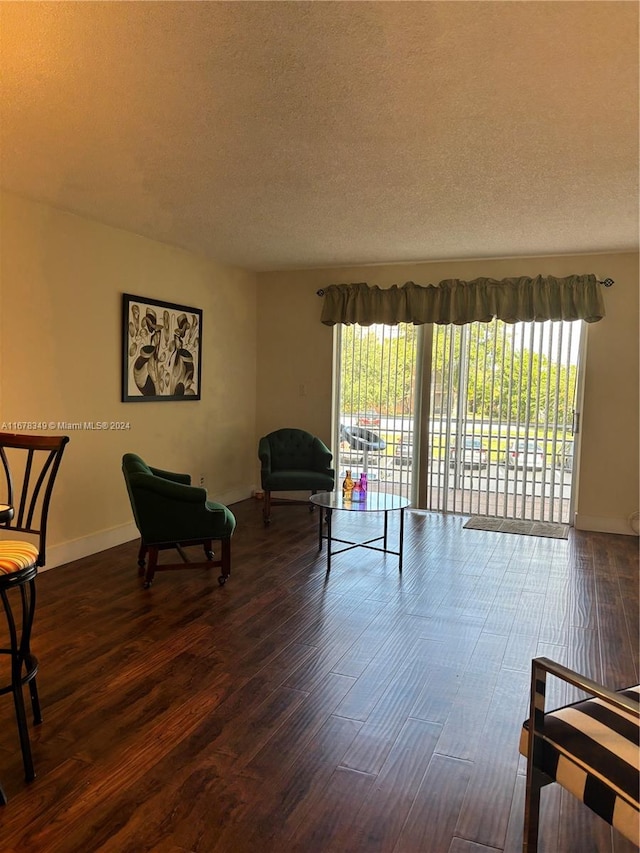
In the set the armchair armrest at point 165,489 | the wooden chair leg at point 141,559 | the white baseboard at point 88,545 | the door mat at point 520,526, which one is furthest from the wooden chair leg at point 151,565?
the door mat at point 520,526

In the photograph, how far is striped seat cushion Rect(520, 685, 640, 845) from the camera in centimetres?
132

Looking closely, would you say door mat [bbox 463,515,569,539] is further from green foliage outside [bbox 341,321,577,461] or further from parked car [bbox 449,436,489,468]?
green foliage outside [bbox 341,321,577,461]

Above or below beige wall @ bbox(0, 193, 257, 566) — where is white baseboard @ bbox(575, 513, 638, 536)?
below

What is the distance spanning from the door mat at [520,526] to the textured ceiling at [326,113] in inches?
103

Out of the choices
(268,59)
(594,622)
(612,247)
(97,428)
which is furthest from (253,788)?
(612,247)

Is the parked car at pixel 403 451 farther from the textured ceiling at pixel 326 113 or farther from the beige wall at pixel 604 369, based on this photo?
the textured ceiling at pixel 326 113

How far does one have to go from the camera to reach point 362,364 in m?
6.37

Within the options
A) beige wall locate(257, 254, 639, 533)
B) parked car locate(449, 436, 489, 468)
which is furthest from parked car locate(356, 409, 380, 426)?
beige wall locate(257, 254, 639, 533)

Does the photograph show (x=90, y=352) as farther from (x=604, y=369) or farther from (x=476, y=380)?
(x=604, y=369)

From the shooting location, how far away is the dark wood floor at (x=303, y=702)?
71.9 inches

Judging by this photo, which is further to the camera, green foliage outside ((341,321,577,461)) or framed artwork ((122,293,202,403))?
green foliage outside ((341,321,577,461))

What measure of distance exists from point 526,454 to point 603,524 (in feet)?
3.07

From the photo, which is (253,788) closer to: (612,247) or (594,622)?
(594,622)

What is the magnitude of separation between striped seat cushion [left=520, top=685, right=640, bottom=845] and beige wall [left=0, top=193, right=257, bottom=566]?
144 inches
